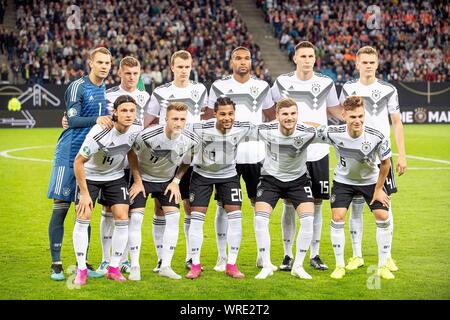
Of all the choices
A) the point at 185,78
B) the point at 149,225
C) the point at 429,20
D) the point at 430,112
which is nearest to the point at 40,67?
the point at 430,112

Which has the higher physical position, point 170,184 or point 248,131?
point 248,131

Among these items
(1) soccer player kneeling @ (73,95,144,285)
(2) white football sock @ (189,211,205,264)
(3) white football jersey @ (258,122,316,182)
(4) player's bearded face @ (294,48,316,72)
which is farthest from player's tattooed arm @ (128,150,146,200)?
(4) player's bearded face @ (294,48,316,72)

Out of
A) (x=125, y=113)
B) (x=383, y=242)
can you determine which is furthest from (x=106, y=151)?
(x=383, y=242)

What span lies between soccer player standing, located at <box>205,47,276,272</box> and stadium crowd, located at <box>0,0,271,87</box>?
2245cm

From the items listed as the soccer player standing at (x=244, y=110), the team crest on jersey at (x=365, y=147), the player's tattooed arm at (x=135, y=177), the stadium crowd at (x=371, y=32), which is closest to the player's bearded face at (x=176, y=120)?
the player's tattooed arm at (x=135, y=177)

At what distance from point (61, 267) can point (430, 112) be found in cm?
2586

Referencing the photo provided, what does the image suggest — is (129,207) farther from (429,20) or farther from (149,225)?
(429,20)

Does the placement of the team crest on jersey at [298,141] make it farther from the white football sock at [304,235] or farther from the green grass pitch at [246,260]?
the green grass pitch at [246,260]

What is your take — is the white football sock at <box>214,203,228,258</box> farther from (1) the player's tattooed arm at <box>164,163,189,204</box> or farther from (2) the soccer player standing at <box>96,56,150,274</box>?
(2) the soccer player standing at <box>96,56,150,274</box>

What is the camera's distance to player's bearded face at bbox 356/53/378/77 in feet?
28.3

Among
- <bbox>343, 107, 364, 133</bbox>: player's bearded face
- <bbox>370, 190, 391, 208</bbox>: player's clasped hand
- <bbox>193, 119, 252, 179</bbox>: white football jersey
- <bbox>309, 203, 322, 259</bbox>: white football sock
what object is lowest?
<bbox>309, 203, 322, 259</bbox>: white football sock

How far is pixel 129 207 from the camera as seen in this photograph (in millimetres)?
8125

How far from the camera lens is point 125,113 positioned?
25.4 feet

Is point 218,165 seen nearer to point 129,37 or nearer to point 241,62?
point 241,62
